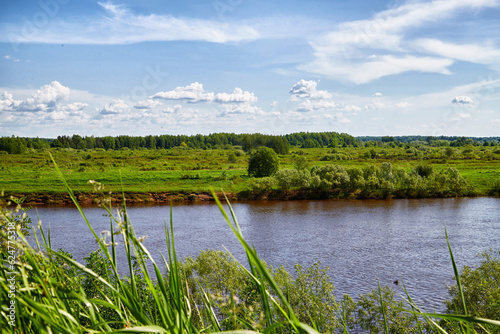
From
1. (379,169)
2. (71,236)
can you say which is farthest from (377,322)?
(379,169)

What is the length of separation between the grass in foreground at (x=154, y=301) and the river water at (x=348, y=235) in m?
5.43

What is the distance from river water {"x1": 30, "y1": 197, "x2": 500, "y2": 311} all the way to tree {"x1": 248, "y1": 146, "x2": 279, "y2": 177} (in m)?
10.9

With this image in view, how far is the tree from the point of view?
57.7 meters

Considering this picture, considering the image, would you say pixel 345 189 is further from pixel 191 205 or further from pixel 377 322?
pixel 377 322

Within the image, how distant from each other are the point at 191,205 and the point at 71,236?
17151 mm

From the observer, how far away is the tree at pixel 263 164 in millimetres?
57656

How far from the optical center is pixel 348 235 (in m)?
30.9

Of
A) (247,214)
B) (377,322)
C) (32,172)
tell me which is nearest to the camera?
(377,322)

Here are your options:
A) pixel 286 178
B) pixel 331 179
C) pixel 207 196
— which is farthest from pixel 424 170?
pixel 207 196

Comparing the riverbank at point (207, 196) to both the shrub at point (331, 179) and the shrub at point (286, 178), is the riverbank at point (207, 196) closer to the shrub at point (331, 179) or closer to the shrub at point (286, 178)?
the shrub at point (286, 178)

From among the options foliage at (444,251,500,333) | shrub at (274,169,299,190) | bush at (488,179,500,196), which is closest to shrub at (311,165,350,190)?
shrub at (274,169,299,190)

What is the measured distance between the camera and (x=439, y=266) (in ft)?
76.7

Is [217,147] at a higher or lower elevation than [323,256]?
higher

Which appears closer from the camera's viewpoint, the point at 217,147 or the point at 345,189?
the point at 345,189
